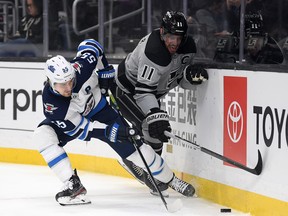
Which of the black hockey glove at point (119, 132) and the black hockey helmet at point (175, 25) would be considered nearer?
the black hockey glove at point (119, 132)

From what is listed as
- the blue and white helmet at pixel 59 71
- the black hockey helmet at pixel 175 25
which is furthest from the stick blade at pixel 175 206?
the black hockey helmet at pixel 175 25

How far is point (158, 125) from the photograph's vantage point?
599cm

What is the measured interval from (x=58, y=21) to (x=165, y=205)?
3.07 metres

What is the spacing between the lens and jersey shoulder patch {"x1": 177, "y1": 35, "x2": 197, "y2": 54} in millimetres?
6195

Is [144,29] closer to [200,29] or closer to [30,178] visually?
[200,29]

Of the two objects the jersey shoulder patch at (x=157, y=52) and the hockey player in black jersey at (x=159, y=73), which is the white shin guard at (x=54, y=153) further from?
the jersey shoulder patch at (x=157, y=52)

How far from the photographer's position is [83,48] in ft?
21.0

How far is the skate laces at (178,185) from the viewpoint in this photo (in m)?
6.20

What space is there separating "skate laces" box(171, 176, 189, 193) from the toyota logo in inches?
22.6

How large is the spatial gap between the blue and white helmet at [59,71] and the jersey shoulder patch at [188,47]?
75cm

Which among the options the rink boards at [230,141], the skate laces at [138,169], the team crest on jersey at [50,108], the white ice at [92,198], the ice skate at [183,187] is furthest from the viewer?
the skate laces at [138,169]

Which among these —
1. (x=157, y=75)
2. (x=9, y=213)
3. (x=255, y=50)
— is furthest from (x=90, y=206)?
(x=255, y=50)

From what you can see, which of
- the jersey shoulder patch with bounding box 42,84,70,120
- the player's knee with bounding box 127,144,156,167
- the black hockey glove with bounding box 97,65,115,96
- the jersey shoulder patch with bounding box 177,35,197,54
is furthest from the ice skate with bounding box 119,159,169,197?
the jersey shoulder patch with bounding box 177,35,197,54

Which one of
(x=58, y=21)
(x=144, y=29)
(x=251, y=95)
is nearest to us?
(x=251, y=95)
